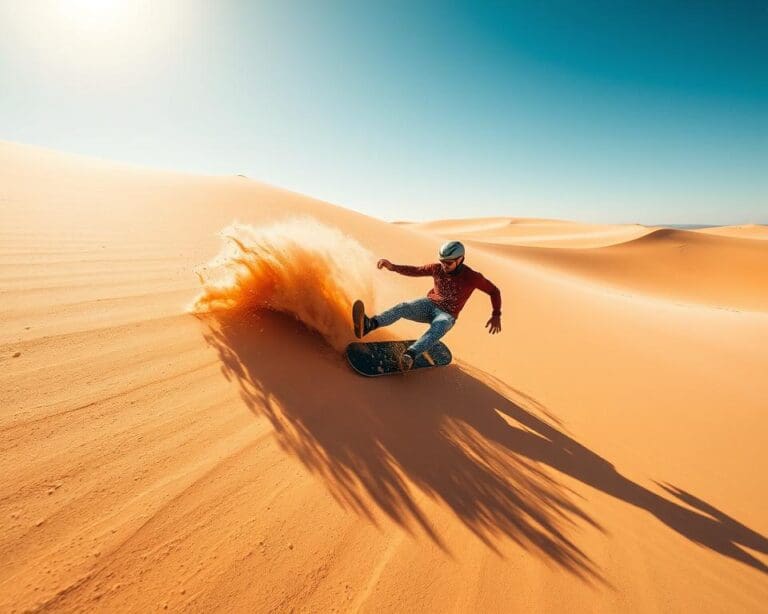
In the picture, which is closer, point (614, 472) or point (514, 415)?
point (614, 472)

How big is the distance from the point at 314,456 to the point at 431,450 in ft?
2.94

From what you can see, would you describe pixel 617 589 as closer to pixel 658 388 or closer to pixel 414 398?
pixel 414 398

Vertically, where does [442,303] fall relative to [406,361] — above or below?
above

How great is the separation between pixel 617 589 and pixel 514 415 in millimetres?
1665

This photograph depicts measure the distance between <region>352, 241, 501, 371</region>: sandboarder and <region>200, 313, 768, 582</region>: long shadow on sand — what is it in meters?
0.47

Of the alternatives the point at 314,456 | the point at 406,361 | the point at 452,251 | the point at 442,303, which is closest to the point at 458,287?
the point at 442,303

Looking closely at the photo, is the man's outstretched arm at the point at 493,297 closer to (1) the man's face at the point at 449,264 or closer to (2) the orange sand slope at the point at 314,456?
(1) the man's face at the point at 449,264

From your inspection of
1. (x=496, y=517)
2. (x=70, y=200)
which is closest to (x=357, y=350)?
(x=496, y=517)

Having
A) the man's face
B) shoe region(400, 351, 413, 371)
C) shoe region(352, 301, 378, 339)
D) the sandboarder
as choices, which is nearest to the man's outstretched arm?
the sandboarder

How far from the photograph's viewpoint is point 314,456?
86.5 inches

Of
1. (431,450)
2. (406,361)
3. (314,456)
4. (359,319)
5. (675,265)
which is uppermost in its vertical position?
(359,319)

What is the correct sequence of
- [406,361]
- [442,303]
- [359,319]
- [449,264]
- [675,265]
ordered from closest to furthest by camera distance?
[406,361] → [359,319] → [449,264] → [442,303] → [675,265]

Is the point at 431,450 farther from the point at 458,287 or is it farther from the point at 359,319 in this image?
the point at 458,287

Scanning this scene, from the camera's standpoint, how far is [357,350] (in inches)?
145
